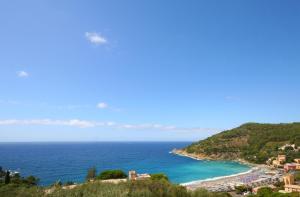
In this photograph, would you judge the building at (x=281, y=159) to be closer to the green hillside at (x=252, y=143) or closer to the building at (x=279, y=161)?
the building at (x=279, y=161)

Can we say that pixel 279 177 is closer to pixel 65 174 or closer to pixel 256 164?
pixel 256 164

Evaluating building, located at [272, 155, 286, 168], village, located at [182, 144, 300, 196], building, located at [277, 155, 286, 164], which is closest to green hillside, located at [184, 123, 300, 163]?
building, located at [277, 155, 286, 164]

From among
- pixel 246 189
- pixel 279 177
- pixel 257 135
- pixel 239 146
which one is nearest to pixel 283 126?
pixel 257 135

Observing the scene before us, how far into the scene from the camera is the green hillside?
284 feet

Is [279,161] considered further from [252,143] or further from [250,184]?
[250,184]

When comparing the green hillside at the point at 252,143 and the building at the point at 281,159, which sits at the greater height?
the green hillside at the point at 252,143

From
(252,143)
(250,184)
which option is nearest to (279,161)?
(252,143)

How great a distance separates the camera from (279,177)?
176ft

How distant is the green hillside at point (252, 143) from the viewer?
8671cm

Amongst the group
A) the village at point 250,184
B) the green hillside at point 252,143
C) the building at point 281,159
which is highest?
the green hillside at point 252,143

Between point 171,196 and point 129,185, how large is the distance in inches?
130

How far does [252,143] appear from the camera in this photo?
98.8 meters

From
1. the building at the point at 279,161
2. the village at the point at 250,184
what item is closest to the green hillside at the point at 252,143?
the building at the point at 279,161

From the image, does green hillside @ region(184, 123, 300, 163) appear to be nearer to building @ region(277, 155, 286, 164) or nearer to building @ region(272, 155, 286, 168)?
building @ region(277, 155, 286, 164)
